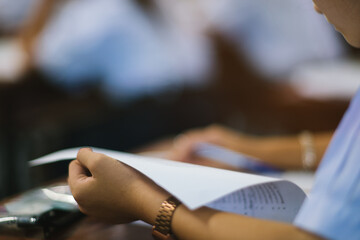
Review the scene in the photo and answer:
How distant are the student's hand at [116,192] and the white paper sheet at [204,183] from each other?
0.06ft

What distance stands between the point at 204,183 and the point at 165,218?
0.06 metres

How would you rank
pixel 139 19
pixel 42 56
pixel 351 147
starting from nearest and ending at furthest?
pixel 351 147, pixel 42 56, pixel 139 19

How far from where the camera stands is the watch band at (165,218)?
1.57 ft

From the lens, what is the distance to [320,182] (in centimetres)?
45

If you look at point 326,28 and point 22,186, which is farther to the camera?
point 326,28

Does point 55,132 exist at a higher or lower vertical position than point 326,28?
lower

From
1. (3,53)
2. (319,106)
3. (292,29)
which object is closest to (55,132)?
(3,53)

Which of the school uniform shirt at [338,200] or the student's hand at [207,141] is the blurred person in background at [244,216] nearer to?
the school uniform shirt at [338,200]

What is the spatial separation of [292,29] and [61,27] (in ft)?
5.90

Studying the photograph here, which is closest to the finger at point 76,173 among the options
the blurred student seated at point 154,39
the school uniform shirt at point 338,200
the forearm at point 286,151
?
the school uniform shirt at point 338,200

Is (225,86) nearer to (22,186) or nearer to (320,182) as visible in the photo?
(22,186)

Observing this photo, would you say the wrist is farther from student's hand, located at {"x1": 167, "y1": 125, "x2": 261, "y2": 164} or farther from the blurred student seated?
the blurred student seated

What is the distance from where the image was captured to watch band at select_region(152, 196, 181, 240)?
48 centimetres

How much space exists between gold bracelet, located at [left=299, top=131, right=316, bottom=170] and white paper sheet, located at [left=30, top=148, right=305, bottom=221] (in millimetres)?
589
